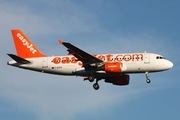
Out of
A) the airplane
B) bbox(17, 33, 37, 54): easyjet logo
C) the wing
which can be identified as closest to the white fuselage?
the airplane

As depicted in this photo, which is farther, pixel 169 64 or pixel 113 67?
pixel 169 64

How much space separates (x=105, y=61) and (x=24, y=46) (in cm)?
1362

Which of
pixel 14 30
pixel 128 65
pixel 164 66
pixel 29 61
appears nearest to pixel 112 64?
pixel 128 65

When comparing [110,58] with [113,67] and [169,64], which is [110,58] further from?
[169,64]

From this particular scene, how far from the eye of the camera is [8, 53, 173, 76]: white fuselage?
2485 inches

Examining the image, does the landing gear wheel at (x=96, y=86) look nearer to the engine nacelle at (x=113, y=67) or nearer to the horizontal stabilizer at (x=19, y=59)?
the engine nacelle at (x=113, y=67)

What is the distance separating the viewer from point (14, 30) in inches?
2889

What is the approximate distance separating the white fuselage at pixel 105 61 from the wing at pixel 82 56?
144 centimetres

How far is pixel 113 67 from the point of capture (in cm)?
6266

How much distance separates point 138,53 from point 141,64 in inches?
85.1

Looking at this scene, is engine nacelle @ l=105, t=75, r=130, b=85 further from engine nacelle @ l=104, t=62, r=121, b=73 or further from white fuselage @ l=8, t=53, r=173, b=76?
engine nacelle @ l=104, t=62, r=121, b=73

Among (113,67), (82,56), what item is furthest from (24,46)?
(113,67)

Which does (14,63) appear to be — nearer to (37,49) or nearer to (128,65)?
(37,49)

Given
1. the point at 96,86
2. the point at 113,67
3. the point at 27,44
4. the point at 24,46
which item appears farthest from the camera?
the point at 27,44
